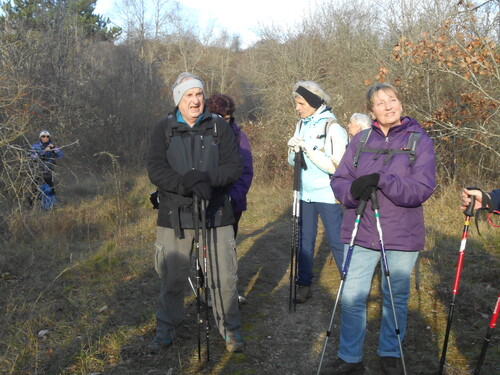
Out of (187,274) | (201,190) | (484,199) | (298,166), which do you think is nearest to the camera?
(484,199)

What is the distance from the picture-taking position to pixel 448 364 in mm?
3775

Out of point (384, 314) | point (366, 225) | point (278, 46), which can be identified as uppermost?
point (278, 46)

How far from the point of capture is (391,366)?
11.5 feet

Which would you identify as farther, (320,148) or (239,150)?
(320,148)

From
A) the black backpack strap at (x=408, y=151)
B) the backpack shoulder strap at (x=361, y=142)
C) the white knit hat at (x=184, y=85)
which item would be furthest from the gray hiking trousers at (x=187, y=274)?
the black backpack strap at (x=408, y=151)

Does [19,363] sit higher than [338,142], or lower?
lower

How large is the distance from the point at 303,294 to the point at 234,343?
1.36 meters

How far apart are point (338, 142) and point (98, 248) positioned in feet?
13.9

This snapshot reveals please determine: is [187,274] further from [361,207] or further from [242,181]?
[361,207]

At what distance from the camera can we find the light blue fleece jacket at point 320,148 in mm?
4699

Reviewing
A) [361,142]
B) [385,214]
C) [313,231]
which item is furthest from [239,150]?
[385,214]

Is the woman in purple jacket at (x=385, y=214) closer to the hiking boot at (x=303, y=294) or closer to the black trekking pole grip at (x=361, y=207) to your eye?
the black trekking pole grip at (x=361, y=207)

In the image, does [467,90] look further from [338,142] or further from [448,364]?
[448,364]

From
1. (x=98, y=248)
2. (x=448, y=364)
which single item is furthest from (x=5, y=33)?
(x=448, y=364)
